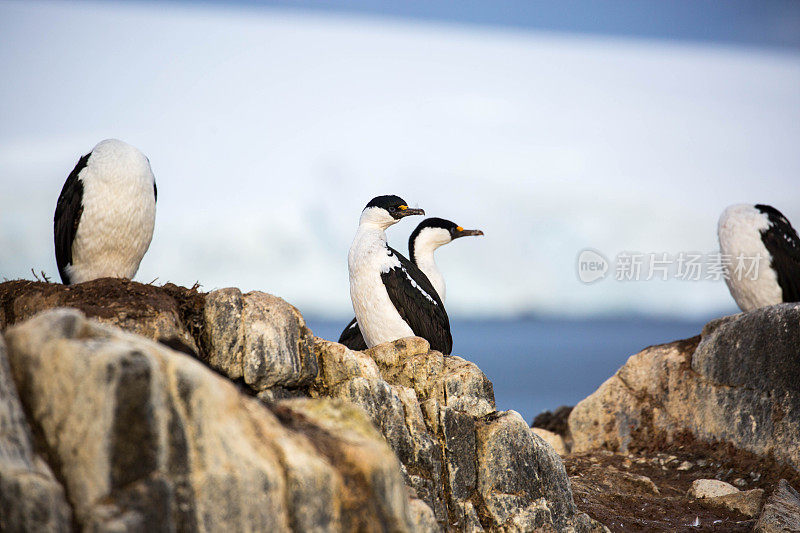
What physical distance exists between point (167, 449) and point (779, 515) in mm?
6458

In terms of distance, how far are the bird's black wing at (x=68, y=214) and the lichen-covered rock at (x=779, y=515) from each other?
285 inches

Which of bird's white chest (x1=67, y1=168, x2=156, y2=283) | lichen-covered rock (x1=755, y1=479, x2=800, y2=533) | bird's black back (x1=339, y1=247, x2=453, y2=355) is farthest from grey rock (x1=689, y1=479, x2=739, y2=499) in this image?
bird's white chest (x1=67, y1=168, x2=156, y2=283)

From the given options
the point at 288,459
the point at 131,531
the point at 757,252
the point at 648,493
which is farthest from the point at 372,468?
the point at 757,252

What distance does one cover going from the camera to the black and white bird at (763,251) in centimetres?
1175

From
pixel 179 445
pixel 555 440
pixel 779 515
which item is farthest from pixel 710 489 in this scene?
pixel 179 445

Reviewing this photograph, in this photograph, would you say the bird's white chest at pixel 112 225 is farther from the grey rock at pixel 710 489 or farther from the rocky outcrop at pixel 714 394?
the rocky outcrop at pixel 714 394

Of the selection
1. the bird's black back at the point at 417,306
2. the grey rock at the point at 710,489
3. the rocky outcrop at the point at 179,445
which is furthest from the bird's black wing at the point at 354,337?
the rocky outcrop at the point at 179,445

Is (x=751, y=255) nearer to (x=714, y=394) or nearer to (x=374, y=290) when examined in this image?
(x=714, y=394)

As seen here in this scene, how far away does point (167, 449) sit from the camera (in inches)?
125

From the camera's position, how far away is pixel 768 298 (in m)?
12.0

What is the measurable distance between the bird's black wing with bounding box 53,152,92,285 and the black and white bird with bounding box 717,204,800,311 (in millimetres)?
9534

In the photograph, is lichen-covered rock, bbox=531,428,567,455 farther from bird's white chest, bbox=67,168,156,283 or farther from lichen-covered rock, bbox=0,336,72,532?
lichen-covered rock, bbox=0,336,72,532

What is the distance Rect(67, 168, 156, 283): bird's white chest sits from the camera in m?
7.48

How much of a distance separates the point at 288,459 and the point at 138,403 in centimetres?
72
